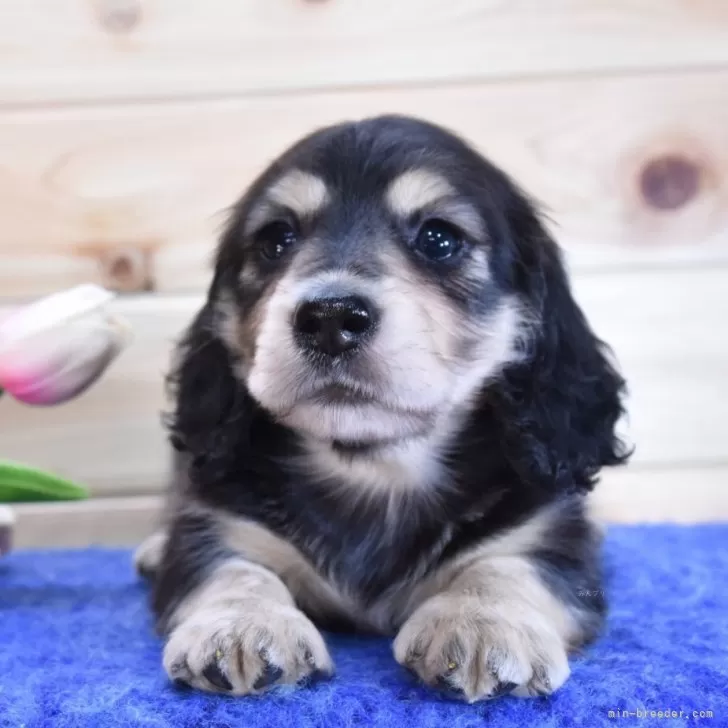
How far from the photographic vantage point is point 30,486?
4.56 feet

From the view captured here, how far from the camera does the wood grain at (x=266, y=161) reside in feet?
6.28

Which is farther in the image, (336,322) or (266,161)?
(266,161)

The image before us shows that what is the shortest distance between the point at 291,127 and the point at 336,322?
3.36 feet

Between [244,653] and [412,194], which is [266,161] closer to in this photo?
[412,194]

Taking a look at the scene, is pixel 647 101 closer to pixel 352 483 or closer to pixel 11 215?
pixel 352 483

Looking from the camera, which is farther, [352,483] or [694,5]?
[694,5]

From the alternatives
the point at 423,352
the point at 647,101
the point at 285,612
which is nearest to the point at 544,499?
the point at 423,352

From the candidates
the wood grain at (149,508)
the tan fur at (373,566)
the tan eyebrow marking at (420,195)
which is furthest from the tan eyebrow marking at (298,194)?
the wood grain at (149,508)

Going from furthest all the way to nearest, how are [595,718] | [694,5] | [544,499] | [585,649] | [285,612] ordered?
[694,5] < [544,499] < [585,649] < [285,612] < [595,718]

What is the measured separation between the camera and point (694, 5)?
191 centimetres

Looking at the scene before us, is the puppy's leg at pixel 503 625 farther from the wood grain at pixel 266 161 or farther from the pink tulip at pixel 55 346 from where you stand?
the wood grain at pixel 266 161

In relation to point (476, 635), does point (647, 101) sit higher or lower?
higher

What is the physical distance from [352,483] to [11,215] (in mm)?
1093

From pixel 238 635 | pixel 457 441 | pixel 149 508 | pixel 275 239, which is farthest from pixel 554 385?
pixel 149 508
